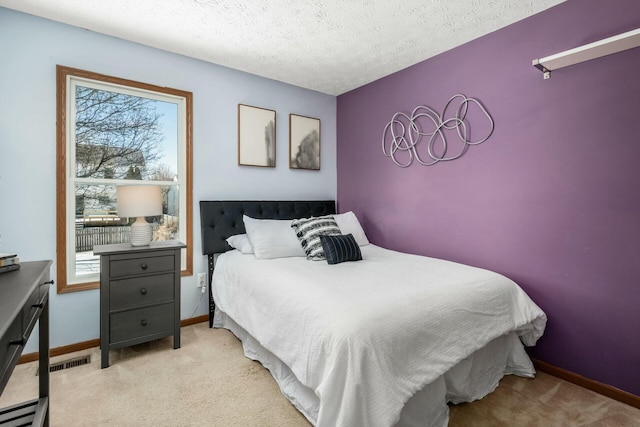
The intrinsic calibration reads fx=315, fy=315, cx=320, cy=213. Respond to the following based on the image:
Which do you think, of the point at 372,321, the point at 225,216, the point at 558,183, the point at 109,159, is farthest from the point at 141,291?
the point at 558,183

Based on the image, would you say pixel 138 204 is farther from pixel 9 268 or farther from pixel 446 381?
pixel 446 381

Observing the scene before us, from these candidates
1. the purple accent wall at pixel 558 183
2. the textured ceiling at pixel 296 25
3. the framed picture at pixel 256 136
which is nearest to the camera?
the purple accent wall at pixel 558 183

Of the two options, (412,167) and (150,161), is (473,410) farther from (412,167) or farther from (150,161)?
(150,161)

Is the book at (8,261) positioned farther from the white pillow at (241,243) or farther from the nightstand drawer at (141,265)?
the white pillow at (241,243)

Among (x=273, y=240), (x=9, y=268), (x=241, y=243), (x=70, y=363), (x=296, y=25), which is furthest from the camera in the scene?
(x=241, y=243)

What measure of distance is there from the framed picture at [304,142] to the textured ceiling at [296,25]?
0.71 metres

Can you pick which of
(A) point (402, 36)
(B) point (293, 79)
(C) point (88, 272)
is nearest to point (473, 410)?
(A) point (402, 36)

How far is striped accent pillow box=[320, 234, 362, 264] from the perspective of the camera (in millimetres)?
2439

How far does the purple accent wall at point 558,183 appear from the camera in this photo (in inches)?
73.7

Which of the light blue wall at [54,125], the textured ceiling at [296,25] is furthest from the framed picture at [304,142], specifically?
the textured ceiling at [296,25]

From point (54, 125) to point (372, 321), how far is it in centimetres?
263

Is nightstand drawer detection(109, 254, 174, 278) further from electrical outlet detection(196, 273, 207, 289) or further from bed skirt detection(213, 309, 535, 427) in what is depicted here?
bed skirt detection(213, 309, 535, 427)

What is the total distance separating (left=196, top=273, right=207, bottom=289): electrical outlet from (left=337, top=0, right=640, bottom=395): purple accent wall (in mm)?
2125

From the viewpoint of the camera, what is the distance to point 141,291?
232 centimetres
